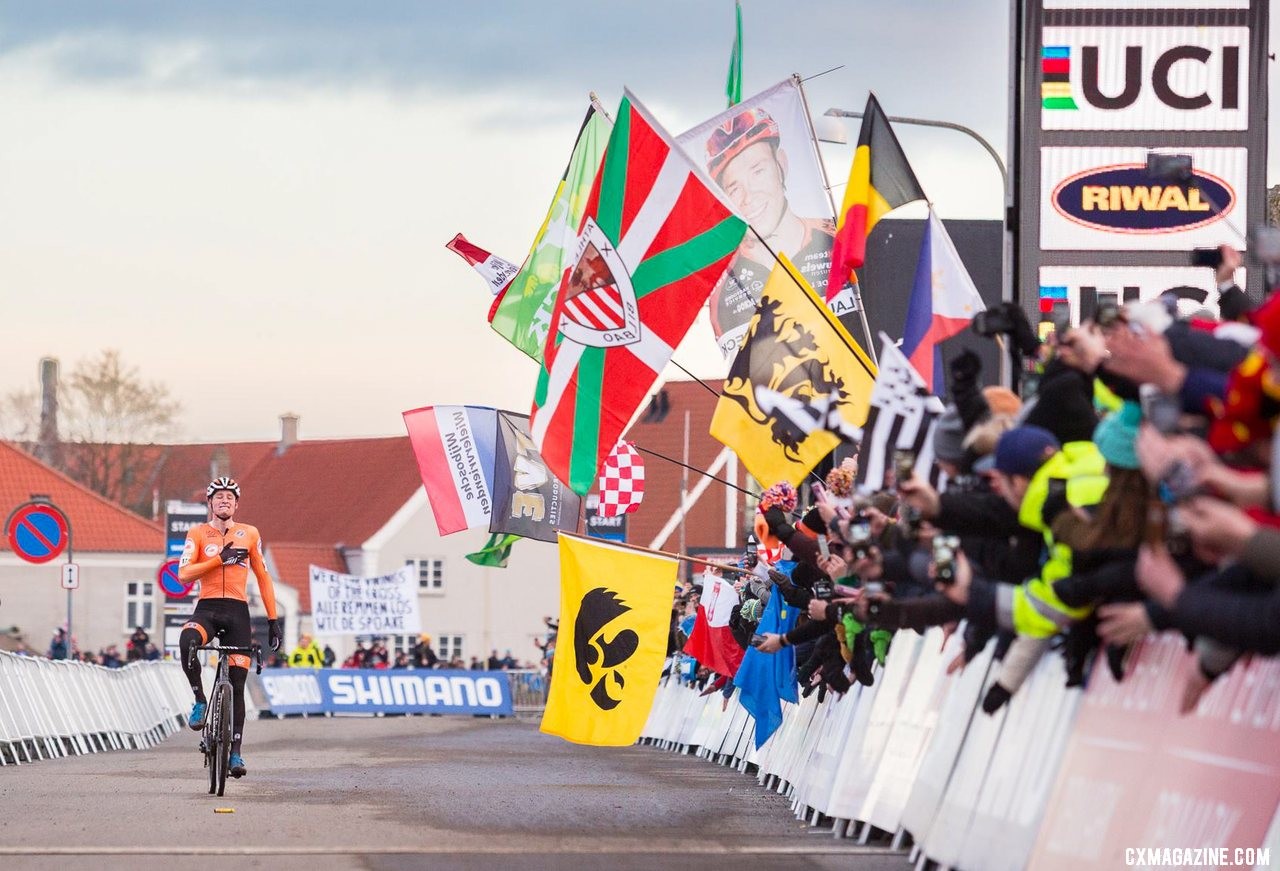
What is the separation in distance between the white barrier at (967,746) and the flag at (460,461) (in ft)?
42.8

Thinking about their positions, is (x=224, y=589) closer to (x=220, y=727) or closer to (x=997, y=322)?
(x=220, y=727)

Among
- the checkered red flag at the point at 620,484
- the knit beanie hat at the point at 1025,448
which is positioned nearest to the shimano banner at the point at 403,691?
the checkered red flag at the point at 620,484

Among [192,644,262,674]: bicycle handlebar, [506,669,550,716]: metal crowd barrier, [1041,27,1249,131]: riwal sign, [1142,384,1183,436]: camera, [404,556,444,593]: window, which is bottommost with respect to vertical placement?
[506,669,550,716]: metal crowd barrier

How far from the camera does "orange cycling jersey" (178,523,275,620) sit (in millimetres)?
14961

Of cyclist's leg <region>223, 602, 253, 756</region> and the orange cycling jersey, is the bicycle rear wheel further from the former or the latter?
the orange cycling jersey

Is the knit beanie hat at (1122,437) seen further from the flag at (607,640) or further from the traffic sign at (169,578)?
the traffic sign at (169,578)

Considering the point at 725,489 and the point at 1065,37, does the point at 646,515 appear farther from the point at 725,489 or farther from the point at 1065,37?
the point at 1065,37

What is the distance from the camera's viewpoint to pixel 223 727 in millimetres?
14555

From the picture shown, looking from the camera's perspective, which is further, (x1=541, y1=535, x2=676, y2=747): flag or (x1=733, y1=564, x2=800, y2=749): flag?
(x1=733, y1=564, x2=800, y2=749): flag

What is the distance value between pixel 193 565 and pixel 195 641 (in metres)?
0.53

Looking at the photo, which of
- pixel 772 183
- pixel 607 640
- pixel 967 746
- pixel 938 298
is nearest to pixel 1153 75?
pixel 938 298

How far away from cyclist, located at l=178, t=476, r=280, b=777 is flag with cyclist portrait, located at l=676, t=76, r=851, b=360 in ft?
18.7

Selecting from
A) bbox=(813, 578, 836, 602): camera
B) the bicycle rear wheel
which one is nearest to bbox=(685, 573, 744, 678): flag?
bbox=(813, 578, 836, 602): camera

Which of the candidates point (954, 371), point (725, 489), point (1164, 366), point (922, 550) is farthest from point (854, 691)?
point (725, 489)
